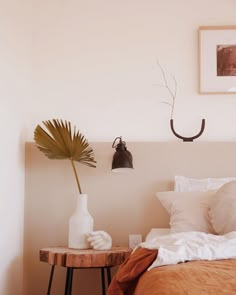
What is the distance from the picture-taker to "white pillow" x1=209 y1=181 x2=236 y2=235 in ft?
7.82

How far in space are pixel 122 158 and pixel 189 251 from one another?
45.1 inches

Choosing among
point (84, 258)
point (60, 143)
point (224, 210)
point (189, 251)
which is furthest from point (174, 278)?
point (60, 143)

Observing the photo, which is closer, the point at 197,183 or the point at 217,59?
the point at 197,183

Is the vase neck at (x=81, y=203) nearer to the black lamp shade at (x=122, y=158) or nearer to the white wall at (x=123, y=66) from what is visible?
the black lamp shade at (x=122, y=158)

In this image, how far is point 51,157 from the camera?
2.96 metres

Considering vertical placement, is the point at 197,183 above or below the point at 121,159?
below

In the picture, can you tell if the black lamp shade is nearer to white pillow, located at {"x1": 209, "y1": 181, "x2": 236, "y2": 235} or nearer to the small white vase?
the small white vase

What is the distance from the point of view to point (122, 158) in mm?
2947

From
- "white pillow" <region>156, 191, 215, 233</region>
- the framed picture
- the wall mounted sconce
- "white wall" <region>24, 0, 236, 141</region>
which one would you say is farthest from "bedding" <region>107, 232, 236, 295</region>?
the framed picture

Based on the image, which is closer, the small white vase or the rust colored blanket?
the rust colored blanket

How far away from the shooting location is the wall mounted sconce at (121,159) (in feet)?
9.64

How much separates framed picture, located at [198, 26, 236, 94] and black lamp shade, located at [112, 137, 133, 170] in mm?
761

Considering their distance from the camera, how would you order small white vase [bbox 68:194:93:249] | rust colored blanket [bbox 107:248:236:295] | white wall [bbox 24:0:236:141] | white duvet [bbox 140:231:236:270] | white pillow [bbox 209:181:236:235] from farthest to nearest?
white wall [bbox 24:0:236:141], small white vase [bbox 68:194:93:249], white pillow [bbox 209:181:236:235], white duvet [bbox 140:231:236:270], rust colored blanket [bbox 107:248:236:295]

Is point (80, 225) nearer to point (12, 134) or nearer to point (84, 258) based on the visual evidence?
point (84, 258)
